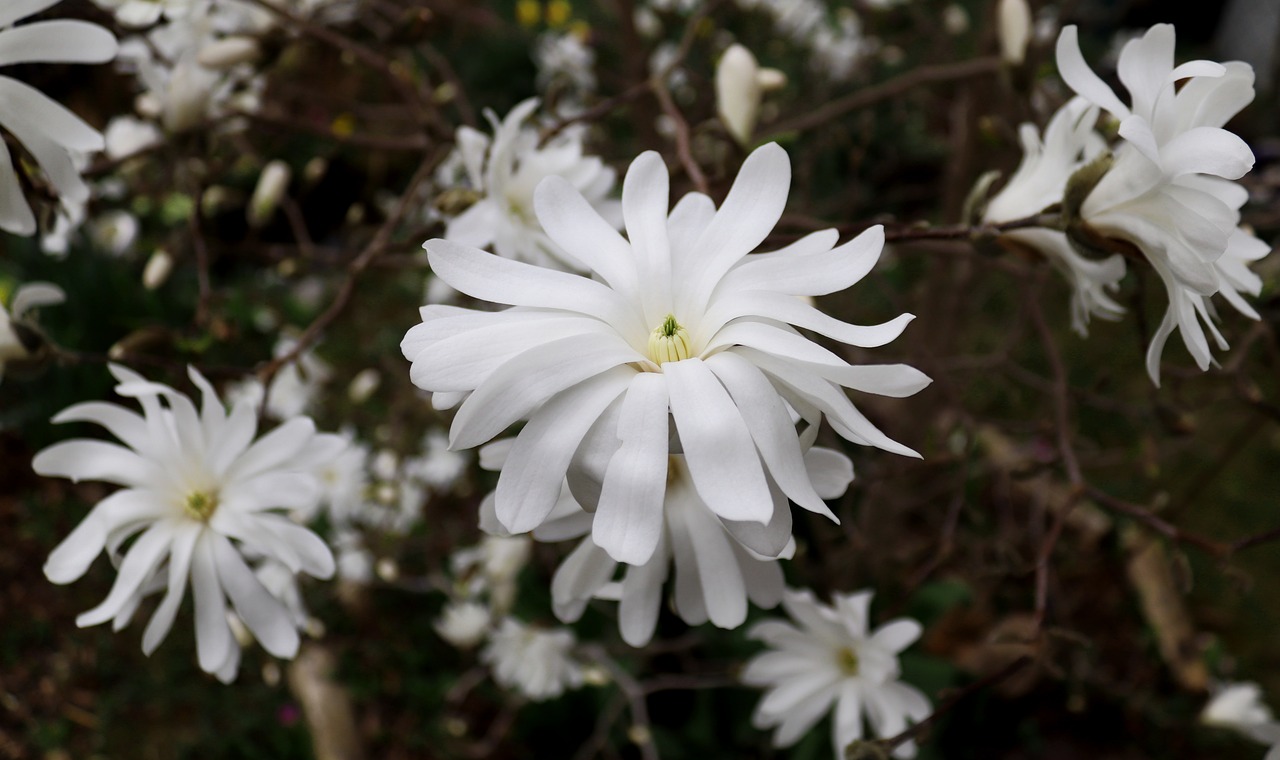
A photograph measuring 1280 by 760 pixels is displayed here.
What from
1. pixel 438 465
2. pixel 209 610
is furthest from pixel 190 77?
pixel 438 465

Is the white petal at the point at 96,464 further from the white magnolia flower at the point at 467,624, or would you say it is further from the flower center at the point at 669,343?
the white magnolia flower at the point at 467,624

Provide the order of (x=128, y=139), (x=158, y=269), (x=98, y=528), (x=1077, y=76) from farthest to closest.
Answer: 1. (x=128, y=139)
2. (x=158, y=269)
3. (x=98, y=528)
4. (x=1077, y=76)

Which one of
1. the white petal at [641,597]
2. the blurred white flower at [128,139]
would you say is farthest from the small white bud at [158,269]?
the white petal at [641,597]

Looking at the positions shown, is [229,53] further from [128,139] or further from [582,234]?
[582,234]

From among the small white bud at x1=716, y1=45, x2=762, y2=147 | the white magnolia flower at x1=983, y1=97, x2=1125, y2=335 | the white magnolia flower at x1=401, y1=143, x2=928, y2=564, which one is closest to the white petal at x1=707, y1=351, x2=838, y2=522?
the white magnolia flower at x1=401, y1=143, x2=928, y2=564

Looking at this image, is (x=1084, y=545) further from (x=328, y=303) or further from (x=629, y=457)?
(x=328, y=303)

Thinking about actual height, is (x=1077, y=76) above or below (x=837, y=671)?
above

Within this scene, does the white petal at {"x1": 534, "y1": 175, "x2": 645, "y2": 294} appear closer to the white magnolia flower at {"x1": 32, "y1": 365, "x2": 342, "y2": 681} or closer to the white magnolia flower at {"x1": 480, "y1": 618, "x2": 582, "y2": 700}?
the white magnolia flower at {"x1": 32, "y1": 365, "x2": 342, "y2": 681}
